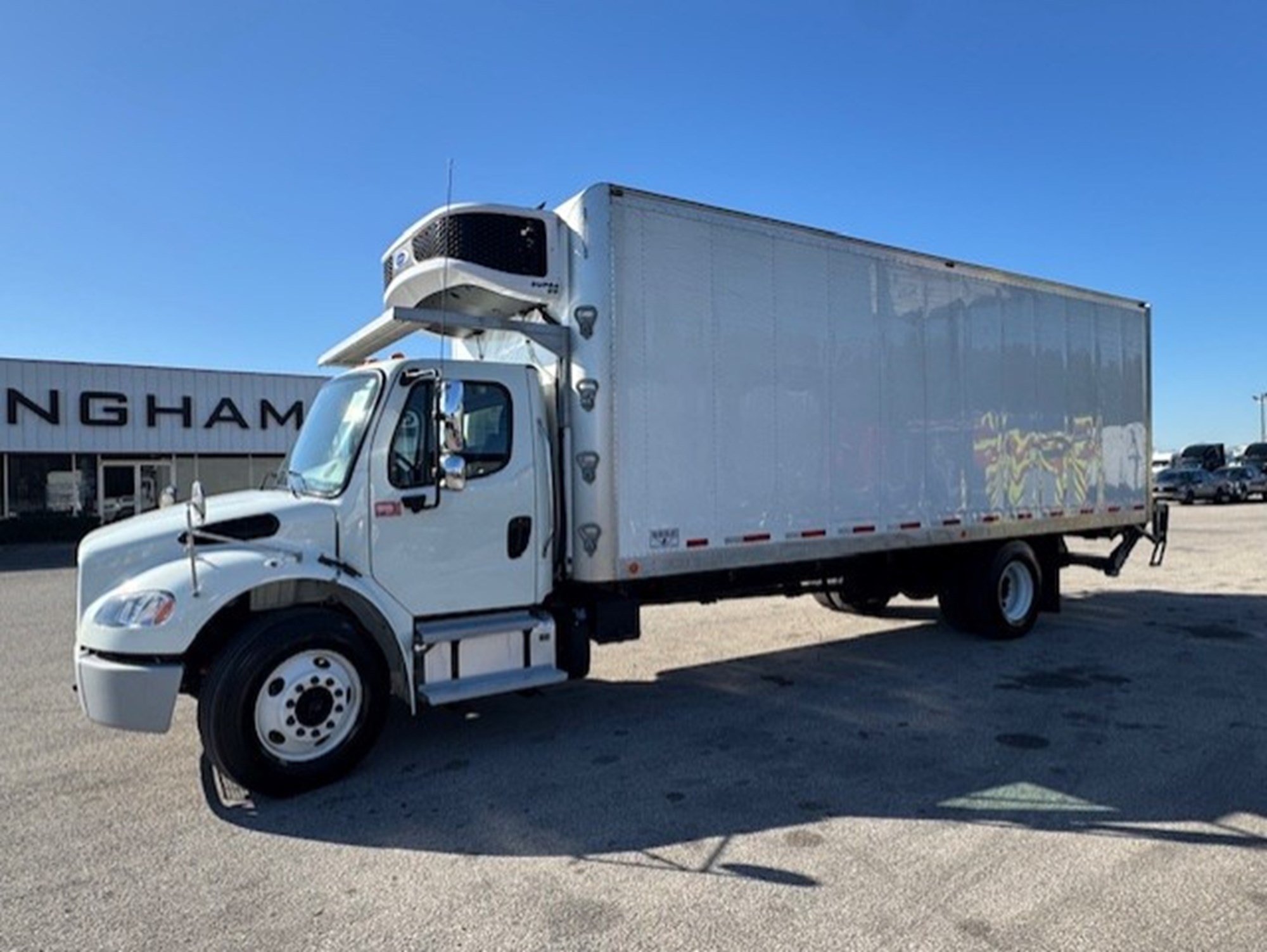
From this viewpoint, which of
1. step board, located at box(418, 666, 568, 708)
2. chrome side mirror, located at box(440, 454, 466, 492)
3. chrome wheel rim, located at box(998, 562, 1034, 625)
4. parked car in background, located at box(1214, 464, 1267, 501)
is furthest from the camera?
parked car in background, located at box(1214, 464, 1267, 501)

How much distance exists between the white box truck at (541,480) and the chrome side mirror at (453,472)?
0.06ft

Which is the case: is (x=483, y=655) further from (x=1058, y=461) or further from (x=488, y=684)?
(x=1058, y=461)

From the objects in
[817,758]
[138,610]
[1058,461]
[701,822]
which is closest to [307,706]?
[138,610]

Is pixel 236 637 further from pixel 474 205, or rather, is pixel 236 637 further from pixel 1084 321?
pixel 1084 321

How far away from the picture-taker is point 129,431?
26.4m

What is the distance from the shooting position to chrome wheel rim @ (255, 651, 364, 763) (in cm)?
478

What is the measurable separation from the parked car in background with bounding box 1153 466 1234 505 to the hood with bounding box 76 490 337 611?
129 feet

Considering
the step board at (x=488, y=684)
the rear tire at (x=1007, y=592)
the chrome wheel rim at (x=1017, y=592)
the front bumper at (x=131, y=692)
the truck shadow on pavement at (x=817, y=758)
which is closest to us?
the truck shadow on pavement at (x=817, y=758)

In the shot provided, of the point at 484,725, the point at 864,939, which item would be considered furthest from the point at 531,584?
the point at 864,939

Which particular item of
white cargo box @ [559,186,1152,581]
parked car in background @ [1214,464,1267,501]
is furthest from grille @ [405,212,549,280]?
parked car in background @ [1214,464,1267,501]

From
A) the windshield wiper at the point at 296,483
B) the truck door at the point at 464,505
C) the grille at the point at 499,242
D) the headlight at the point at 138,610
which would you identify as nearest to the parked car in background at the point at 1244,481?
the grille at the point at 499,242

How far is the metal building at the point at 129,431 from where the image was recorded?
2517 cm

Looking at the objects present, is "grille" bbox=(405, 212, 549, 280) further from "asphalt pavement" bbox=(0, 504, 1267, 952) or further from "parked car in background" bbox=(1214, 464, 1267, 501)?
"parked car in background" bbox=(1214, 464, 1267, 501)

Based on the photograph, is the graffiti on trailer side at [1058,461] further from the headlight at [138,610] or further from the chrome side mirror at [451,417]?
the headlight at [138,610]
